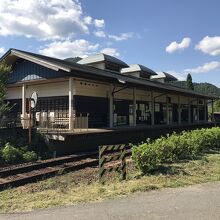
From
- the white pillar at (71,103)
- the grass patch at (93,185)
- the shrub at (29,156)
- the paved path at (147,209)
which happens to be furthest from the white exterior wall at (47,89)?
the paved path at (147,209)

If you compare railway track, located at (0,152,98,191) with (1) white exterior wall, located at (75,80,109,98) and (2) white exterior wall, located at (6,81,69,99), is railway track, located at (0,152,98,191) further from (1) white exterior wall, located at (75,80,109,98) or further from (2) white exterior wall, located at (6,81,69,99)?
(2) white exterior wall, located at (6,81,69,99)

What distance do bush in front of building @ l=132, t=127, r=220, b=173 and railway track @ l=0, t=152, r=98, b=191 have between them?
9.22ft

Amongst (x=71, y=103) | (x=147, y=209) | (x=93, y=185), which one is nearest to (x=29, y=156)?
(x=71, y=103)

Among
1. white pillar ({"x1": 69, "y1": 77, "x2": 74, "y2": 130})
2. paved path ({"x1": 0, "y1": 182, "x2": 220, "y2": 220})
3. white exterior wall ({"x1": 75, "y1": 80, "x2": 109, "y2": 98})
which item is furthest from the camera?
white exterior wall ({"x1": 75, "y1": 80, "x2": 109, "y2": 98})

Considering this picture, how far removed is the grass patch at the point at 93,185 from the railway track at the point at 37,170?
37cm

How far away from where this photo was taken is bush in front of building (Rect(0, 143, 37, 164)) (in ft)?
42.1

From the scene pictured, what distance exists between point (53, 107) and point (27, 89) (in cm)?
289

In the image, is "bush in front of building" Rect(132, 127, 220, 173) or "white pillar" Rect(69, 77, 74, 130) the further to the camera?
"white pillar" Rect(69, 77, 74, 130)

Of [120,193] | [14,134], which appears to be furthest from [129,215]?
[14,134]

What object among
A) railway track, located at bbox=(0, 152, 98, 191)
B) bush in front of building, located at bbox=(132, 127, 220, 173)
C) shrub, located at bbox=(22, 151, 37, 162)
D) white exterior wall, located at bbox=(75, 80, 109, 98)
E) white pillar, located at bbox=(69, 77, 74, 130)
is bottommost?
railway track, located at bbox=(0, 152, 98, 191)

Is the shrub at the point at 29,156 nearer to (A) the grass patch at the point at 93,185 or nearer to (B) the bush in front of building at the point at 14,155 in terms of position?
(B) the bush in front of building at the point at 14,155

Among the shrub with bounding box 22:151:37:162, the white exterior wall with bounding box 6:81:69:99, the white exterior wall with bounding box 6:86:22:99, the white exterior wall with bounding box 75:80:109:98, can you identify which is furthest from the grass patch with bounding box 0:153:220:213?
the white exterior wall with bounding box 6:86:22:99

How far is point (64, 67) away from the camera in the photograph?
54.5 ft

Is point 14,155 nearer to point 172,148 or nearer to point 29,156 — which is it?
point 29,156
